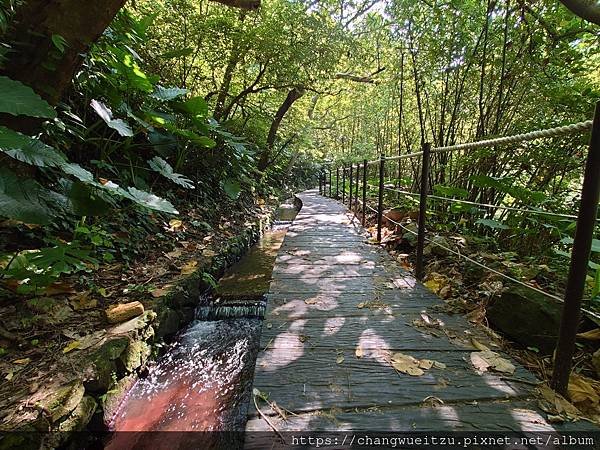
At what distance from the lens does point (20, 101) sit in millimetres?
1420

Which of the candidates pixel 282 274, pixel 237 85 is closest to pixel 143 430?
pixel 282 274

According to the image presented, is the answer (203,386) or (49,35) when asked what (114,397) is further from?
(49,35)

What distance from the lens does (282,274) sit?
8.11ft

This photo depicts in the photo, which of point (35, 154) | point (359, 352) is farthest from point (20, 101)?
point (359, 352)

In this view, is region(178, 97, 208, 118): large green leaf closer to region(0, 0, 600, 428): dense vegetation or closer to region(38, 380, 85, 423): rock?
region(0, 0, 600, 428): dense vegetation

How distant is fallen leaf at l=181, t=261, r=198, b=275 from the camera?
2.82 meters

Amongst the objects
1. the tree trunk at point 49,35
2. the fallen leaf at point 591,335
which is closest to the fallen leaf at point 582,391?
the fallen leaf at point 591,335

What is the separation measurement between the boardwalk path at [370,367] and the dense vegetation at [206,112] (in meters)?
0.58

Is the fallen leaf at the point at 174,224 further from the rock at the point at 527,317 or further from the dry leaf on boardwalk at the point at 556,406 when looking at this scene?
the dry leaf on boardwalk at the point at 556,406

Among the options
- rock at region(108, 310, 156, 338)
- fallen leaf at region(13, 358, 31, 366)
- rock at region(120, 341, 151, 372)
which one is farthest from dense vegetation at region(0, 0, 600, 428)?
rock at region(120, 341, 151, 372)

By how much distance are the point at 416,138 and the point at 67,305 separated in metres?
8.32

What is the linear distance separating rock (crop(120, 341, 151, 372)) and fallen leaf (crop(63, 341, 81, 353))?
221 mm

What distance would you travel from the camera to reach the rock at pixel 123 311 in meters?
1.84

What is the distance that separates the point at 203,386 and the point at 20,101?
72.2 inches
